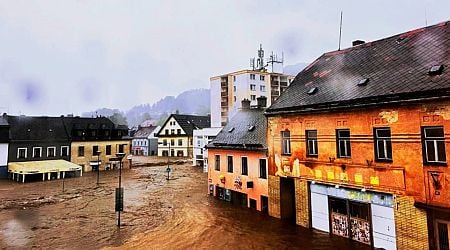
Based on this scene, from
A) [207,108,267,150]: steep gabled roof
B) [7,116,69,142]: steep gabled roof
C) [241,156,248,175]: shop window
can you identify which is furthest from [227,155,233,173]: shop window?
[7,116,69,142]: steep gabled roof

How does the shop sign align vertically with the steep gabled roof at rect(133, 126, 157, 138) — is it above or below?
below

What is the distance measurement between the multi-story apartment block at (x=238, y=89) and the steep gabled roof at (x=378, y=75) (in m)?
44.2

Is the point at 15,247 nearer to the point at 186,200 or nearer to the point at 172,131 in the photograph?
the point at 186,200

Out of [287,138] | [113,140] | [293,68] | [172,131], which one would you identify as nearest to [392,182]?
[287,138]

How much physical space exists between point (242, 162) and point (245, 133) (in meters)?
2.48

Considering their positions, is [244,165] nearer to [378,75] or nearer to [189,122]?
[378,75]

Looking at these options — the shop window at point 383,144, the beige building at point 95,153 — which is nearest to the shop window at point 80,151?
the beige building at point 95,153

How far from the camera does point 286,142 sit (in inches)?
746

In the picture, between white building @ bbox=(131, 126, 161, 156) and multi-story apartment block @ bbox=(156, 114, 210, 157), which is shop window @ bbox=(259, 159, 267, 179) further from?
white building @ bbox=(131, 126, 161, 156)

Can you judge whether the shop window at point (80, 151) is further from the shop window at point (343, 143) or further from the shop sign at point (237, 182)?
the shop window at point (343, 143)

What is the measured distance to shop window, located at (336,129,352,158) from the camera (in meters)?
15.5

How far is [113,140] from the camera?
51.5m

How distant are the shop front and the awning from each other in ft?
117

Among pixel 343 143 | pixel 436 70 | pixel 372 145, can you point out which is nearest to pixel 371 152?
pixel 372 145
